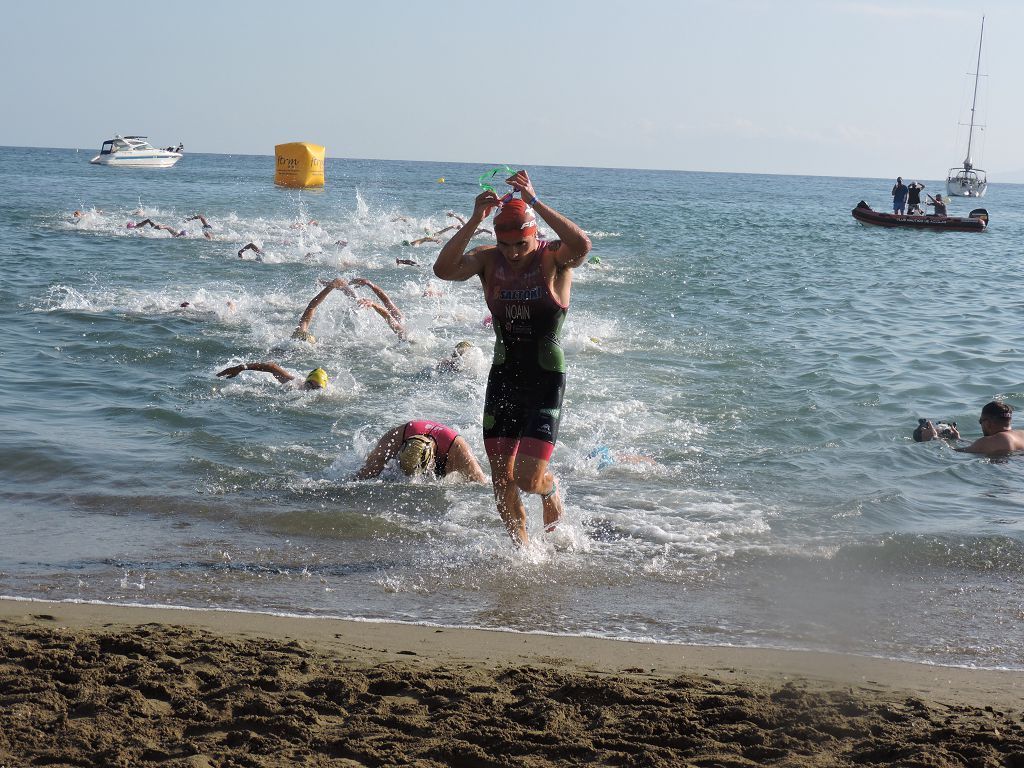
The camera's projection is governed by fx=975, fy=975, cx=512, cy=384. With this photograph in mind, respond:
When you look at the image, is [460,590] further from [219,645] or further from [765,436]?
[765,436]

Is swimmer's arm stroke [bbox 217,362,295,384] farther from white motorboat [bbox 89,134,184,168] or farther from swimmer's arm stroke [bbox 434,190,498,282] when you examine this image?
white motorboat [bbox 89,134,184,168]

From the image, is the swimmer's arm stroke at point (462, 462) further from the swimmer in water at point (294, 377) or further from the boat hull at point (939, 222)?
the boat hull at point (939, 222)

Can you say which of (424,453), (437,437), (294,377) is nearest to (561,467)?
(437,437)

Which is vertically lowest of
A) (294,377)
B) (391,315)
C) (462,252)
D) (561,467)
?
(561,467)

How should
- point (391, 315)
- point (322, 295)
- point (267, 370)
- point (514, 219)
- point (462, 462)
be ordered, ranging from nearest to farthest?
point (514, 219)
point (462, 462)
point (267, 370)
point (322, 295)
point (391, 315)

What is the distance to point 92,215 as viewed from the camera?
94.0 feet

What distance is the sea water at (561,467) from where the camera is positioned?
5207mm

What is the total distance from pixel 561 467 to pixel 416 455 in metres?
1.34

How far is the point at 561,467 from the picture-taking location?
7859 mm

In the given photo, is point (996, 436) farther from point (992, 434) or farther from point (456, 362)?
point (456, 362)

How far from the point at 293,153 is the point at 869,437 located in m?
30.5

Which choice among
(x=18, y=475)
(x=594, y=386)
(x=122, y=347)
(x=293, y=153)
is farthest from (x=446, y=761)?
(x=293, y=153)

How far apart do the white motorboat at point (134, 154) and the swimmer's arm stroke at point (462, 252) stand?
7795 cm

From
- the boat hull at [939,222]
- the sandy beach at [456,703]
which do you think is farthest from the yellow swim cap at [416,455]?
the boat hull at [939,222]
